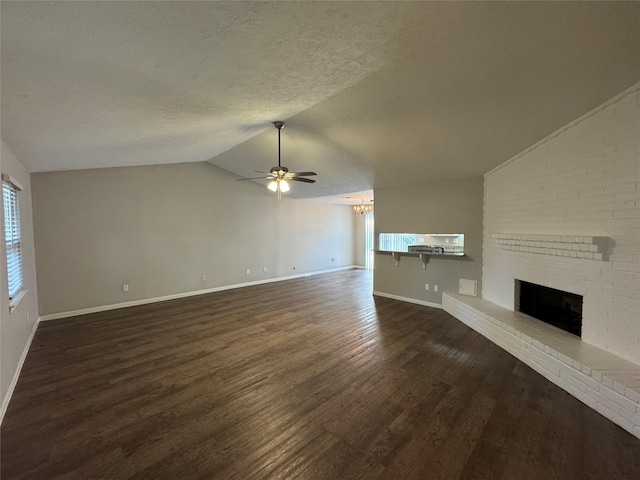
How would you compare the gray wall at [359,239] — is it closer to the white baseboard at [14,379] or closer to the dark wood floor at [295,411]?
the dark wood floor at [295,411]

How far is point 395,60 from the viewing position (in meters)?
2.38

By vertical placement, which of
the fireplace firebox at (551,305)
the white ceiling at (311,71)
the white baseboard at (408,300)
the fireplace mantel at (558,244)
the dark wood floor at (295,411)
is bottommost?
the dark wood floor at (295,411)

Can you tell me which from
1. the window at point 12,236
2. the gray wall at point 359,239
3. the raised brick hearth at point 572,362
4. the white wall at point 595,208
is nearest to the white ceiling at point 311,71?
the white wall at point 595,208

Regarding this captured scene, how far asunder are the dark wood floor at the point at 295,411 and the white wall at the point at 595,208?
3.12 feet

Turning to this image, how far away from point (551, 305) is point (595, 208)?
1.45 m

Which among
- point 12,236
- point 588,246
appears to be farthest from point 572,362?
point 12,236

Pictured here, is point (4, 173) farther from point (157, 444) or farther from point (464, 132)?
point (464, 132)

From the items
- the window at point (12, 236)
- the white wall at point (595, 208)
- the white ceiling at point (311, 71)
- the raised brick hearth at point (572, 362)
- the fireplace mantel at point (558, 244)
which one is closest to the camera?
the white ceiling at point (311, 71)

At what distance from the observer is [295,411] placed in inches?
96.2

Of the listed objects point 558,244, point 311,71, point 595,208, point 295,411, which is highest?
point 311,71

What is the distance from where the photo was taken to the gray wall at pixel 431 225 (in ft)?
16.3

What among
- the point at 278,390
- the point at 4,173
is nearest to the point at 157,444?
the point at 278,390

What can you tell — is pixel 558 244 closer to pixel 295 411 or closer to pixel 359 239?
pixel 295 411

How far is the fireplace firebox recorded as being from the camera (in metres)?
3.33
